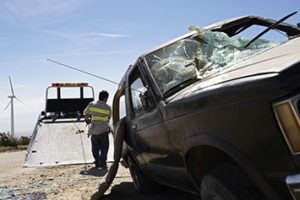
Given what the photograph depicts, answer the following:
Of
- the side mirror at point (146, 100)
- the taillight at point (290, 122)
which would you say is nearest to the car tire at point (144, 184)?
the side mirror at point (146, 100)

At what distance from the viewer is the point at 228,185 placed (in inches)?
120

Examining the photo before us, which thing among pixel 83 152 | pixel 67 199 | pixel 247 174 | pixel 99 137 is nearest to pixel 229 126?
pixel 247 174

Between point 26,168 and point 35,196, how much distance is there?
4011 mm

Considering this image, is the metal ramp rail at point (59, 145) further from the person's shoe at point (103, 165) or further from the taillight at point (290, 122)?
the taillight at point (290, 122)

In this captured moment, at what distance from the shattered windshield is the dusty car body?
11mm

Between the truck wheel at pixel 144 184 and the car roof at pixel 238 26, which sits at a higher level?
the car roof at pixel 238 26

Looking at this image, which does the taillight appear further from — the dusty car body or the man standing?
the man standing

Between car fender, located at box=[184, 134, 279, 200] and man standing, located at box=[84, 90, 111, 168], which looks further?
man standing, located at box=[84, 90, 111, 168]

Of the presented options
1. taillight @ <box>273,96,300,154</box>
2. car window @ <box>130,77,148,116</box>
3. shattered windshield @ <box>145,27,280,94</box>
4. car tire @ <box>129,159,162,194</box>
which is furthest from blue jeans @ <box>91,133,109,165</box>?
taillight @ <box>273,96,300,154</box>

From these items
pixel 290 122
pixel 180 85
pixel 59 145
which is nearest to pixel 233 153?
pixel 290 122

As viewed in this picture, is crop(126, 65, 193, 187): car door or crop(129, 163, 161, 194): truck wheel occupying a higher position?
crop(126, 65, 193, 187): car door

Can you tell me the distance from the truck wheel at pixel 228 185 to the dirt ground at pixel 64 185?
309 centimetres

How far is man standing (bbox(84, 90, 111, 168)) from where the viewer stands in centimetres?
1093

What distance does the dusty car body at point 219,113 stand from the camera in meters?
2.59
